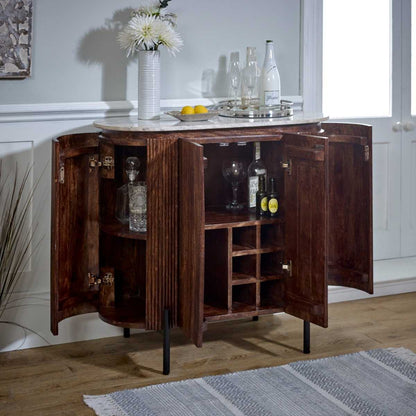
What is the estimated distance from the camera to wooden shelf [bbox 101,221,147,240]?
296 cm

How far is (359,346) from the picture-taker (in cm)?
331

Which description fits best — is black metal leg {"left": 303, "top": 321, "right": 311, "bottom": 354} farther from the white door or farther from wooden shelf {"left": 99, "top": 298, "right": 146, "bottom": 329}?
A: the white door

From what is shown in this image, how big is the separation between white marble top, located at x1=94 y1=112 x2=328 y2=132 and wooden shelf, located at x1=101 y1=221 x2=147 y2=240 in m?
0.40

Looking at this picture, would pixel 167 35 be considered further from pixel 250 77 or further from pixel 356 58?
pixel 356 58

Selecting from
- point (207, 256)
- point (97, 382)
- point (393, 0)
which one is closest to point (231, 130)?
point (207, 256)

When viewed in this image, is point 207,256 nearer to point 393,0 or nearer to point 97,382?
point 97,382

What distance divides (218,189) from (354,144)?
0.63 m

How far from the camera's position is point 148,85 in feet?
10.2

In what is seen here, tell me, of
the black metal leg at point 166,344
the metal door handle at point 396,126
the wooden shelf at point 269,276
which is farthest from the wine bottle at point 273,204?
the metal door handle at point 396,126

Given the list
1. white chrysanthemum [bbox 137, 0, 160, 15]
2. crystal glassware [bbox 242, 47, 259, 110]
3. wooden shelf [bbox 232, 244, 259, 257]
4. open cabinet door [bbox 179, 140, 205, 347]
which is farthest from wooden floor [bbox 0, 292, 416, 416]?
white chrysanthemum [bbox 137, 0, 160, 15]

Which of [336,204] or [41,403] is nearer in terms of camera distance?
[41,403]

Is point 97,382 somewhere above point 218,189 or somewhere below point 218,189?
below

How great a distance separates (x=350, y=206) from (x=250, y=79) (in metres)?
0.73

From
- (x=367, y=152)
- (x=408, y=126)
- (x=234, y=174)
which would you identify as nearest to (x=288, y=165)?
(x=234, y=174)
